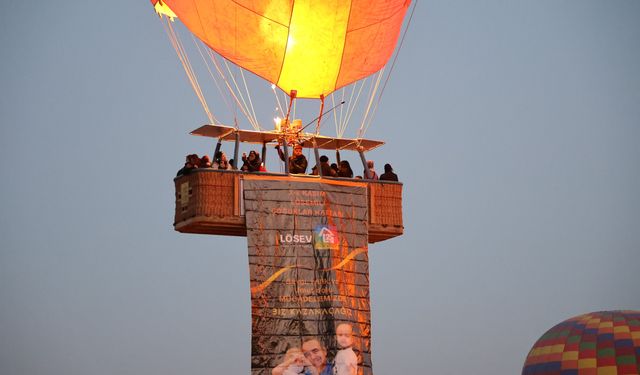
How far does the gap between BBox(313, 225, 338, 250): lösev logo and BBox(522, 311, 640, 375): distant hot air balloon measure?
17065mm

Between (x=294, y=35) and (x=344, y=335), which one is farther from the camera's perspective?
(x=294, y=35)

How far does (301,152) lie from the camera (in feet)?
61.7

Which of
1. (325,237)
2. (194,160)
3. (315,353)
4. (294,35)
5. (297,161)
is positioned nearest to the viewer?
(315,353)

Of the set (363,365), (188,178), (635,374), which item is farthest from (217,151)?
(635,374)

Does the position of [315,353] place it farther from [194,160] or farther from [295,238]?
[194,160]

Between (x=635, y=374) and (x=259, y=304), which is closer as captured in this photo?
(x=259, y=304)

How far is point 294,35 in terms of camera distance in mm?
18812

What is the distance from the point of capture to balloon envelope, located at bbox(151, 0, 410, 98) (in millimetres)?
18672

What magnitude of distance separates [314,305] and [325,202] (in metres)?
1.40

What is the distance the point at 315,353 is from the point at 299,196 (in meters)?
2.06

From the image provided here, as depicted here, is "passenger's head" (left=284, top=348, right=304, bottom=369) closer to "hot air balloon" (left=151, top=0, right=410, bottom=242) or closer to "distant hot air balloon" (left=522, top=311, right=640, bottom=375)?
"hot air balloon" (left=151, top=0, right=410, bottom=242)

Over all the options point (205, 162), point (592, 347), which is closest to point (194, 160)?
point (205, 162)

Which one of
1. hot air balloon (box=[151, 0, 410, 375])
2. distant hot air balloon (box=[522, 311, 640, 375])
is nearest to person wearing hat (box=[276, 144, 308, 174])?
hot air balloon (box=[151, 0, 410, 375])

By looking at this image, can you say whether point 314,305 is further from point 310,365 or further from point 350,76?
point 350,76
